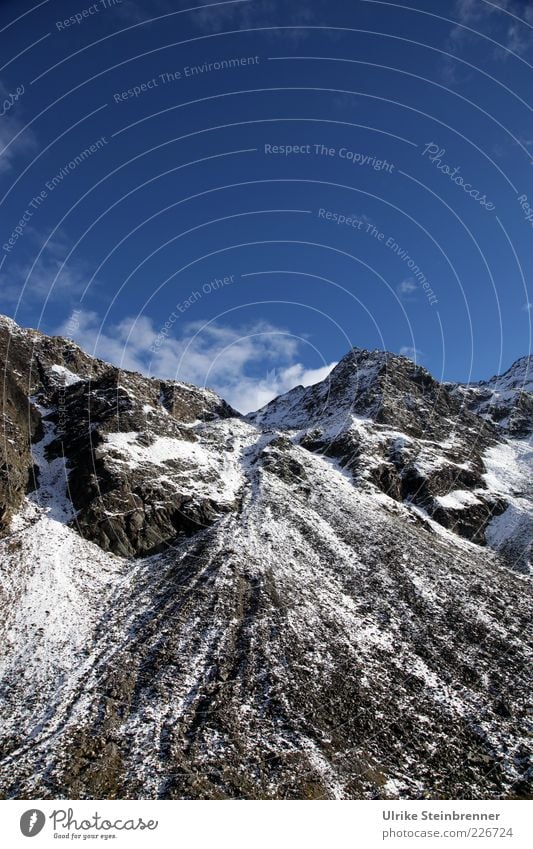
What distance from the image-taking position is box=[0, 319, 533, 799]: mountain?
1836cm

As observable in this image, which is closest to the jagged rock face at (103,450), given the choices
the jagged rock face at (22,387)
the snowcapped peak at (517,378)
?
the jagged rock face at (22,387)

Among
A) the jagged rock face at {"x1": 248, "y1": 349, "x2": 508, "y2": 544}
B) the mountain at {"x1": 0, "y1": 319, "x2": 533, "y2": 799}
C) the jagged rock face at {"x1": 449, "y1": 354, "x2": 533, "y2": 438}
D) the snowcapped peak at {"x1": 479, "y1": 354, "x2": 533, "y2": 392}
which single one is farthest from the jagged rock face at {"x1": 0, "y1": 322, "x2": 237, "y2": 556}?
the snowcapped peak at {"x1": 479, "y1": 354, "x2": 533, "y2": 392}

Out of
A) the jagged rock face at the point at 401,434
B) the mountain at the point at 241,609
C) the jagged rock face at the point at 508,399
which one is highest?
the jagged rock face at the point at 508,399

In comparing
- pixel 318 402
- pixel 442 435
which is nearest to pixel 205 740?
pixel 442 435

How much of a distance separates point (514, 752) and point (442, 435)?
6449cm

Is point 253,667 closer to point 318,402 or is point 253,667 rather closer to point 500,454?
point 500,454

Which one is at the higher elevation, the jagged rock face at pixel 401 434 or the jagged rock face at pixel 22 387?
the jagged rock face at pixel 401 434

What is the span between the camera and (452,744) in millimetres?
20062

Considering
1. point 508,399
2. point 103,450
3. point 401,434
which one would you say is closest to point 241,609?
point 103,450

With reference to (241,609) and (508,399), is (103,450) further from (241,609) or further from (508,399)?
(508,399)

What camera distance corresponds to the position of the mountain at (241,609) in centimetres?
1836

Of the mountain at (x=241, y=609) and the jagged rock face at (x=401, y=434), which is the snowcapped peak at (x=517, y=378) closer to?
the jagged rock face at (x=401, y=434)

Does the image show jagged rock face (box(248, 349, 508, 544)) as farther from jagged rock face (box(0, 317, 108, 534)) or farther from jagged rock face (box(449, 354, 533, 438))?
jagged rock face (box(0, 317, 108, 534))

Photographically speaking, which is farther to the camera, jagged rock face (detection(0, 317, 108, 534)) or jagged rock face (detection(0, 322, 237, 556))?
jagged rock face (detection(0, 322, 237, 556))
